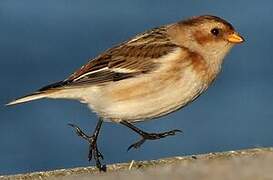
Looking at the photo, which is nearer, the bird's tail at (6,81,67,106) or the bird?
the bird

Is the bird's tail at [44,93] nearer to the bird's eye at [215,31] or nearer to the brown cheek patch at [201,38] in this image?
the brown cheek patch at [201,38]

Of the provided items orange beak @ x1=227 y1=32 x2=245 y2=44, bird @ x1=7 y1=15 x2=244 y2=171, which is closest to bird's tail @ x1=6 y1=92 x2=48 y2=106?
bird @ x1=7 y1=15 x2=244 y2=171

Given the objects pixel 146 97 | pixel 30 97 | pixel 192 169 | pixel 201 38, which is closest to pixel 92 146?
pixel 146 97

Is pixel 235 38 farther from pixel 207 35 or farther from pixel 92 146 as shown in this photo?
pixel 92 146

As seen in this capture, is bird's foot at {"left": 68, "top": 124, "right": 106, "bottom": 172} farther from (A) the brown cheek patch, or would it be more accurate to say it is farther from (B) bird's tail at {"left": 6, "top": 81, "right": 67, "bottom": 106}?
(A) the brown cheek patch

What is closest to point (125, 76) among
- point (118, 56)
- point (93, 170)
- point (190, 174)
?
point (118, 56)

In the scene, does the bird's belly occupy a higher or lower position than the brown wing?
lower

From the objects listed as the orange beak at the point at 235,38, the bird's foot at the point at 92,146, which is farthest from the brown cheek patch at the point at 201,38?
the bird's foot at the point at 92,146

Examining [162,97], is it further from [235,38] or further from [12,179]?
[12,179]
